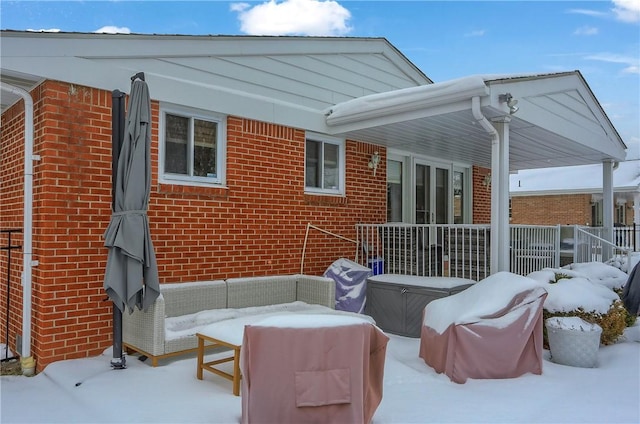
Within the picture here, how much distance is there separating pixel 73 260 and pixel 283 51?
3.95 meters

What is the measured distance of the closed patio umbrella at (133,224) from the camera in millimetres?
3988

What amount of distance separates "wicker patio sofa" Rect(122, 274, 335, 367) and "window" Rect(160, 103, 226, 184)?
130 centimetres

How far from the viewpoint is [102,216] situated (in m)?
4.73

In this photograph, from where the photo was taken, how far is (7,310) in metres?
5.09

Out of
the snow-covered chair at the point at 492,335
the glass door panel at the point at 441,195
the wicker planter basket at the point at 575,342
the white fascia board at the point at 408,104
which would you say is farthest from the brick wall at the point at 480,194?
the snow-covered chair at the point at 492,335

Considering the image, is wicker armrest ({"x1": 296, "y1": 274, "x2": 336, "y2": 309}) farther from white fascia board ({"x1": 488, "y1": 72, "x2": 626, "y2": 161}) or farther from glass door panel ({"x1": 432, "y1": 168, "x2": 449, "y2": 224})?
glass door panel ({"x1": 432, "y1": 168, "x2": 449, "y2": 224})

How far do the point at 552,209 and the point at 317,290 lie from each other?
18.1 m

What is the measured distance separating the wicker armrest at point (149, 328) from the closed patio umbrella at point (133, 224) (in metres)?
0.12

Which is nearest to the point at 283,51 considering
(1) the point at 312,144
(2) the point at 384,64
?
(1) the point at 312,144

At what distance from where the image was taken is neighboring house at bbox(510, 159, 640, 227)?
1897 cm

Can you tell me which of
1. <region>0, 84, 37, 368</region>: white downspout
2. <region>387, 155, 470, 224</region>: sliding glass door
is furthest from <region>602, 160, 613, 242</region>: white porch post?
<region>0, 84, 37, 368</region>: white downspout

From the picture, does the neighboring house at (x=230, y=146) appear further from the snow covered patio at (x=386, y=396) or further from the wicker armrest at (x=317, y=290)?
the snow covered patio at (x=386, y=396)

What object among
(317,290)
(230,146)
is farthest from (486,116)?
(230,146)

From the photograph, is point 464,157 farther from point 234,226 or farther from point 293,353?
point 293,353
